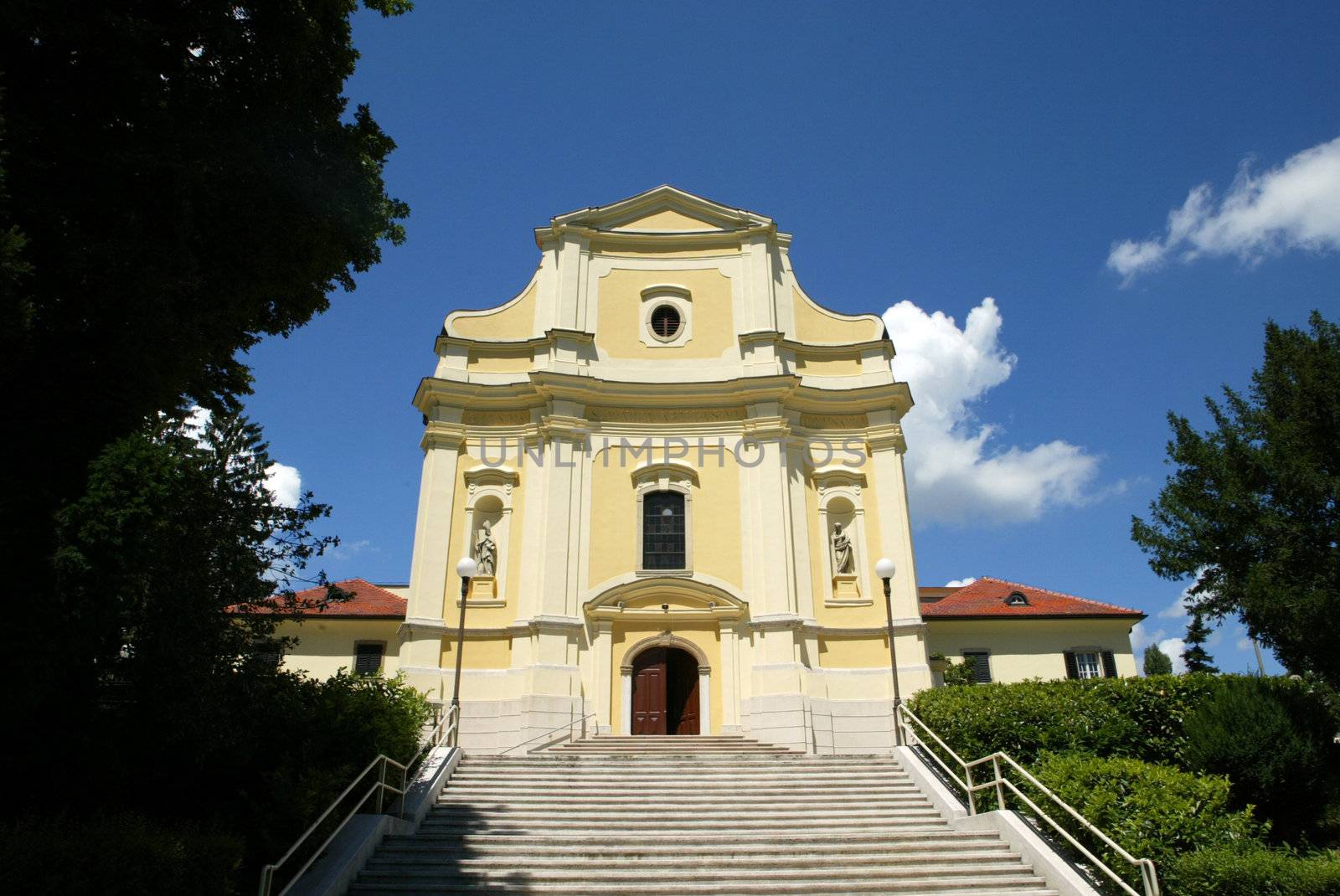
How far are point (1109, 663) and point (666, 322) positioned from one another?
17.2 m

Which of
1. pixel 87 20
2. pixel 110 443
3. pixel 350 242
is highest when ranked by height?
pixel 87 20

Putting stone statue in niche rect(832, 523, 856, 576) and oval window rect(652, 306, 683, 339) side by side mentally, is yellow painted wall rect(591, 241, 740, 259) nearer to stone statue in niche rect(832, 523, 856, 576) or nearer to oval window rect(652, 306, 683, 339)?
oval window rect(652, 306, 683, 339)

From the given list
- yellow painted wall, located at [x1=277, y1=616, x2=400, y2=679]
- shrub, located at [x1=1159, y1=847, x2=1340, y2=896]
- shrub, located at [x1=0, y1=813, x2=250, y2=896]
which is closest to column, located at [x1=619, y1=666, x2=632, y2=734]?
yellow painted wall, located at [x1=277, y1=616, x2=400, y2=679]

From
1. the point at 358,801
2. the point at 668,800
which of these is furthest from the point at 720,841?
the point at 358,801

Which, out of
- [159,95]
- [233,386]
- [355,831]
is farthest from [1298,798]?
[159,95]

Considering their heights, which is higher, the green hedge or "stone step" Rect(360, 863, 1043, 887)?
the green hedge

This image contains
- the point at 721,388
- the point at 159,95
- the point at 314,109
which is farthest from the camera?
the point at 721,388

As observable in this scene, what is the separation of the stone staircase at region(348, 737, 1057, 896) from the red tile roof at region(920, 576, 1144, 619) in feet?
42.8

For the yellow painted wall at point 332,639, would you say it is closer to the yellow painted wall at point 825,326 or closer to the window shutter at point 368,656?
the window shutter at point 368,656

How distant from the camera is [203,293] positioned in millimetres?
10992

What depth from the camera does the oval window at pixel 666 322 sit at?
26641mm

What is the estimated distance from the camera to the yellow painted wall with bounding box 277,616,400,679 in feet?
90.1

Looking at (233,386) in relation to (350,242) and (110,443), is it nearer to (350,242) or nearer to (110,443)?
(350,242)

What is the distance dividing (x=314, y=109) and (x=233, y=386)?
431cm
